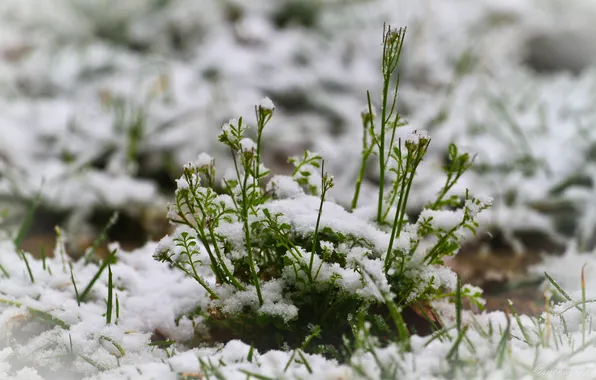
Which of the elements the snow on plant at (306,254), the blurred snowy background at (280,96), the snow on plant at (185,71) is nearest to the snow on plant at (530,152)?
the blurred snowy background at (280,96)

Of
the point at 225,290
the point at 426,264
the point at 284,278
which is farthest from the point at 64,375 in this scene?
the point at 426,264

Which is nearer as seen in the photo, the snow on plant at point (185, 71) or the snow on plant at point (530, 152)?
the snow on plant at point (530, 152)

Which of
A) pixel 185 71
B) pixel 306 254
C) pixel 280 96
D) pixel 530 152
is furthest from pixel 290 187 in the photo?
pixel 185 71

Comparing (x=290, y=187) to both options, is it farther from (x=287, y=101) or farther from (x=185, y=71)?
(x=185, y=71)

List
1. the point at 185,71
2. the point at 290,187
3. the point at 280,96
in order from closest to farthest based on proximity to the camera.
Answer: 1. the point at 290,187
2. the point at 280,96
3. the point at 185,71

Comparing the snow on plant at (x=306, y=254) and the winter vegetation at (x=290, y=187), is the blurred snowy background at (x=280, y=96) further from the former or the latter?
the snow on plant at (x=306, y=254)

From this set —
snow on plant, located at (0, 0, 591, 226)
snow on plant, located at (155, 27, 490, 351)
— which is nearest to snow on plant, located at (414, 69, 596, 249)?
snow on plant, located at (0, 0, 591, 226)

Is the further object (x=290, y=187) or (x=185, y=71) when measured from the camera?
(x=185, y=71)
